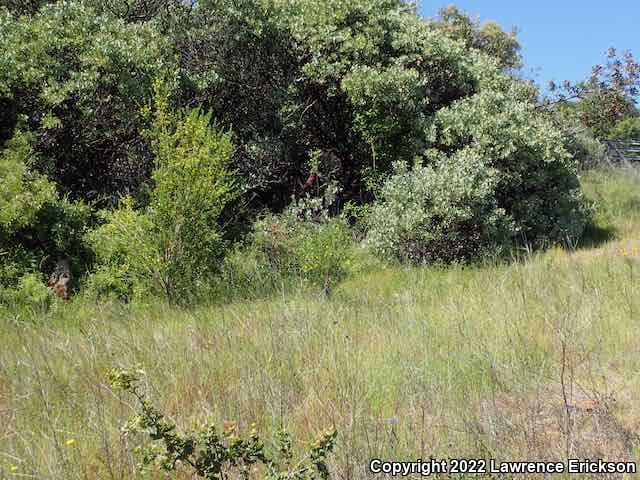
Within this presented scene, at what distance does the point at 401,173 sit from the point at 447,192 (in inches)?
41.8

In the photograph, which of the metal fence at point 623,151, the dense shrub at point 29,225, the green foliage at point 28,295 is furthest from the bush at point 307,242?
the metal fence at point 623,151

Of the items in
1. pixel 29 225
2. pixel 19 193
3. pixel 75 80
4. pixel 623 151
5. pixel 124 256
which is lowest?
pixel 124 256

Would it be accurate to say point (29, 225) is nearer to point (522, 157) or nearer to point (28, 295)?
point (28, 295)

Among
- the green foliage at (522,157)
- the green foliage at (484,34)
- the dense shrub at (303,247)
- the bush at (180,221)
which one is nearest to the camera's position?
the bush at (180,221)

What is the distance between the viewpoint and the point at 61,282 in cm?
710

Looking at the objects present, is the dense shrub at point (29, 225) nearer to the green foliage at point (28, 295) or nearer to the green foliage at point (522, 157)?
the green foliage at point (28, 295)

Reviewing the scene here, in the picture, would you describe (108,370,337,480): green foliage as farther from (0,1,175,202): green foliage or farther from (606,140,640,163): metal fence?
(606,140,640,163): metal fence

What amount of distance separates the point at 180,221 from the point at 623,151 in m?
15.3

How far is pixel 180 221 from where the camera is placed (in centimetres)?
588

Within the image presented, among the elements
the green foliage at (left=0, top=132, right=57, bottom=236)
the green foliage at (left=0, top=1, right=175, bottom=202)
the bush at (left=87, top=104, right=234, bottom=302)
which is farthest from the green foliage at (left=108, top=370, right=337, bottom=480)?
the green foliage at (left=0, top=1, right=175, bottom=202)

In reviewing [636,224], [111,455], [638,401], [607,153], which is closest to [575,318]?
[638,401]

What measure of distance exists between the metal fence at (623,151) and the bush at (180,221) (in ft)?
42.7

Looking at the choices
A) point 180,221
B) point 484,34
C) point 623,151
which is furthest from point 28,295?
point 484,34

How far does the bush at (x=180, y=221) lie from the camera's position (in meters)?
5.86
